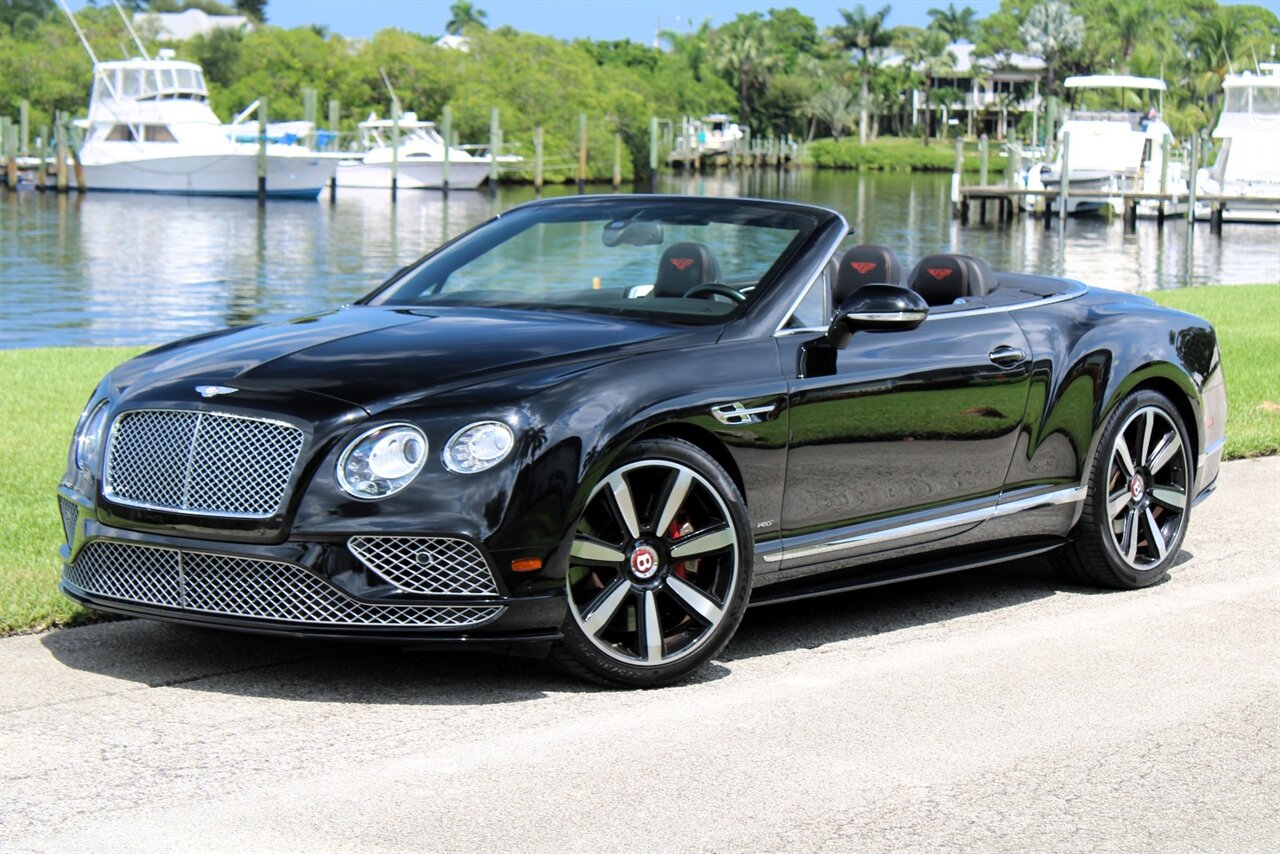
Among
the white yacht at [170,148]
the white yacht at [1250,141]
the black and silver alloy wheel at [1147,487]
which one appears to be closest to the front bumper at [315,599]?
the black and silver alloy wheel at [1147,487]

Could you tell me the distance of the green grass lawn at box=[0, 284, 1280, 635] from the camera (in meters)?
6.64

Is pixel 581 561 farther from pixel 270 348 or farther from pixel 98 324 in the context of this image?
pixel 98 324

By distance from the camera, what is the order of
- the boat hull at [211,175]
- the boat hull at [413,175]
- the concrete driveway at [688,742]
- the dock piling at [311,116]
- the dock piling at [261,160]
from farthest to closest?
the boat hull at [413,175] < the dock piling at [311,116] < the boat hull at [211,175] < the dock piling at [261,160] < the concrete driveway at [688,742]

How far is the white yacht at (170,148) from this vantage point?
72.4 m

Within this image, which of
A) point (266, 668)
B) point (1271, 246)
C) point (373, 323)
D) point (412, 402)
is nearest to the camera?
point (412, 402)

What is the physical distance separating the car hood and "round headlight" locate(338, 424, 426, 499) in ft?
0.30

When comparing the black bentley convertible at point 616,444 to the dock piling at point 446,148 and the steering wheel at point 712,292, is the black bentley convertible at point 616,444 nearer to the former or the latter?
the steering wheel at point 712,292

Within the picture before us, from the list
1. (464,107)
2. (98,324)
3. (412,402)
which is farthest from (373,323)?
(464,107)

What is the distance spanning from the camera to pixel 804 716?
536 cm

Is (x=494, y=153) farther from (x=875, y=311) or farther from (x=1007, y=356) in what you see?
(x=875, y=311)

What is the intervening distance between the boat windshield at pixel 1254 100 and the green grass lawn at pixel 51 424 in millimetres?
42187

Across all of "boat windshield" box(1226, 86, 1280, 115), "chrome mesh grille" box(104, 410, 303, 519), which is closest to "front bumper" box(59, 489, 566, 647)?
"chrome mesh grille" box(104, 410, 303, 519)

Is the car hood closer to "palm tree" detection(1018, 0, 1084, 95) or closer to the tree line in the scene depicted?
the tree line

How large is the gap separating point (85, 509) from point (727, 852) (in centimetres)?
238
